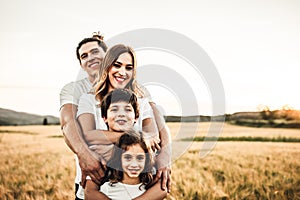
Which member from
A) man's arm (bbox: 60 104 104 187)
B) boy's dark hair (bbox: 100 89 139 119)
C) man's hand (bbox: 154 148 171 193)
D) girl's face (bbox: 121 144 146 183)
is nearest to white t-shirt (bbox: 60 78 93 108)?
man's arm (bbox: 60 104 104 187)

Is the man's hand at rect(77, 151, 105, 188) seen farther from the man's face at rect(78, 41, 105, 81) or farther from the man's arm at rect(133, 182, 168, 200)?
the man's face at rect(78, 41, 105, 81)

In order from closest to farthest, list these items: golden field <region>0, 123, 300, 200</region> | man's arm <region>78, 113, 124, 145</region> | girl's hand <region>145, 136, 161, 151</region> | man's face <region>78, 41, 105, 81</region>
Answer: man's arm <region>78, 113, 124, 145</region>, girl's hand <region>145, 136, 161, 151</region>, man's face <region>78, 41, 105, 81</region>, golden field <region>0, 123, 300, 200</region>

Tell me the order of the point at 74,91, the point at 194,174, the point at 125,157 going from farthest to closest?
the point at 194,174 < the point at 74,91 < the point at 125,157

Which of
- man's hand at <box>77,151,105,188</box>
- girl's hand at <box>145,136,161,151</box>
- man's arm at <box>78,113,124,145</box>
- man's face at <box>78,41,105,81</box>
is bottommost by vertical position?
man's hand at <box>77,151,105,188</box>

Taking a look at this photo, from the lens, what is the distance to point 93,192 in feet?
7.64

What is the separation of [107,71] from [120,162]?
1.79 feet

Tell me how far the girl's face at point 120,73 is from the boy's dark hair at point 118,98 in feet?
0.21

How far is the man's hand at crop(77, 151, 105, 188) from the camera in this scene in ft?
7.43

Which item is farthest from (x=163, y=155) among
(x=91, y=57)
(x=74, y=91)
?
(x=91, y=57)

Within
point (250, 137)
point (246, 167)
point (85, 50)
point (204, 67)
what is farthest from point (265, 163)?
point (250, 137)

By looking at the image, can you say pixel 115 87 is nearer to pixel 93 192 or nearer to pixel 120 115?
pixel 120 115

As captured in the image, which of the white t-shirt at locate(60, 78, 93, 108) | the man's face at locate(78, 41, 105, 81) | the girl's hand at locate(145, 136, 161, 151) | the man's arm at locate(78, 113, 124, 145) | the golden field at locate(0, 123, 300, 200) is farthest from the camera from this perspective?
the golden field at locate(0, 123, 300, 200)

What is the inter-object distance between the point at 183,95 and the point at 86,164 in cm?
94

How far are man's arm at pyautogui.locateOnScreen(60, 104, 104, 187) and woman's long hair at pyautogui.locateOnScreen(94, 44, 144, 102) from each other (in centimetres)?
21
